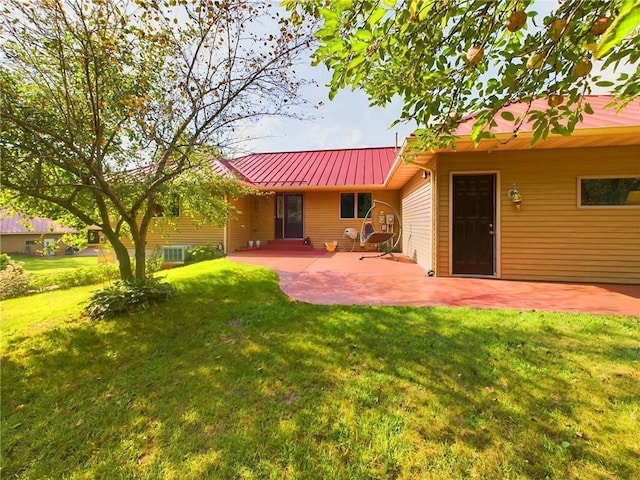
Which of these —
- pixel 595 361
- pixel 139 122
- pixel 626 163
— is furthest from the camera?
pixel 626 163

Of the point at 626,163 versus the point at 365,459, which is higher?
the point at 626,163

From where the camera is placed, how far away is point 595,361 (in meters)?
2.46

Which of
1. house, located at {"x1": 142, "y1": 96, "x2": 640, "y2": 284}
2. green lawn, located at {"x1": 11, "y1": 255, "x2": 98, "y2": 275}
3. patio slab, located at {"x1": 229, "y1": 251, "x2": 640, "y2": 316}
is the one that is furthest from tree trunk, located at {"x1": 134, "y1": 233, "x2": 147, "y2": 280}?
green lawn, located at {"x1": 11, "y1": 255, "x2": 98, "y2": 275}

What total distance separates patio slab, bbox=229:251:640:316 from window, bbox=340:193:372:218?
509 centimetres

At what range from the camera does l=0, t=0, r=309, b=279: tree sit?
3.06m

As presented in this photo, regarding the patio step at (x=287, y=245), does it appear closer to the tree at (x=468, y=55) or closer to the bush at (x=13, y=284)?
the bush at (x=13, y=284)

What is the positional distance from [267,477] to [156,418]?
0.93 m

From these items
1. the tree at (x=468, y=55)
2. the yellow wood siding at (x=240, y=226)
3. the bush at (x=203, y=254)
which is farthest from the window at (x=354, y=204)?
the tree at (x=468, y=55)

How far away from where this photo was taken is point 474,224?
5.96 metres

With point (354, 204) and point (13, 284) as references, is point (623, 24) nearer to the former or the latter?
point (13, 284)

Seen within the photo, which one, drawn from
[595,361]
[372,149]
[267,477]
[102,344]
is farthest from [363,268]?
[372,149]

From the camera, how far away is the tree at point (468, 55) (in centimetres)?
156

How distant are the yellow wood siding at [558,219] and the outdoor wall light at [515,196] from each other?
78mm

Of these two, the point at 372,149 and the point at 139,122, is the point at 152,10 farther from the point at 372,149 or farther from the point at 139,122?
the point at 372,149
